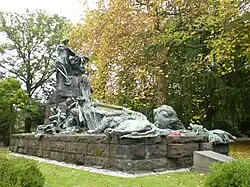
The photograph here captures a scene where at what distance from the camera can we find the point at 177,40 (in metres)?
16.0

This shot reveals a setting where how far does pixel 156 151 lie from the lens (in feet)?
26.2

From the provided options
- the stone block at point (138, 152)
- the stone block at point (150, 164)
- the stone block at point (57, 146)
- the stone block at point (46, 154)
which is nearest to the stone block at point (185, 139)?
the stone block at point (150, 164)

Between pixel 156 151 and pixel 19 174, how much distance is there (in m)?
4.25

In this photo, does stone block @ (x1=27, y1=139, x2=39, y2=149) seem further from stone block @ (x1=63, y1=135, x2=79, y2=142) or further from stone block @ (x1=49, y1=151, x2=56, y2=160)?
stone block @ (x1=63, y1=135, x2=79, y2=142)

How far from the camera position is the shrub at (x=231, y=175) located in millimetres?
3870

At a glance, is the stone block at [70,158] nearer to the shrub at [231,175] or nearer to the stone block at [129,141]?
the stone block at [129,141]

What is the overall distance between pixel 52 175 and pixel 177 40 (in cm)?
1059

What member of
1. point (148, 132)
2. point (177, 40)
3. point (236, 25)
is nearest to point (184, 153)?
point (148, 132)

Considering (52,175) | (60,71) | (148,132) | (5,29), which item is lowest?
(52,175)

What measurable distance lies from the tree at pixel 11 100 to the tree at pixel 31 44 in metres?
5.13

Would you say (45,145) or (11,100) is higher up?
(11,100)

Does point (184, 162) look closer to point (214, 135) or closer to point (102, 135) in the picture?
point (214, 135)

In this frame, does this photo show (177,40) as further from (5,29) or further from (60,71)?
(5,29)

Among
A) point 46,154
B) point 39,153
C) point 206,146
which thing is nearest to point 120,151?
point 206,146
